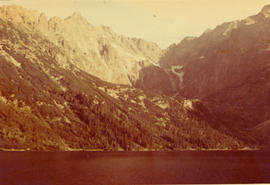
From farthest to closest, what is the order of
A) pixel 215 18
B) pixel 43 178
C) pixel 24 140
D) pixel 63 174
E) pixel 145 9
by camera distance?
pixel 24 140 < pixel 63 174 < pixel 43 178 < pixel 215 18 < pixel 145 9

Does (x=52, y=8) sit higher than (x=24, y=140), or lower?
higher

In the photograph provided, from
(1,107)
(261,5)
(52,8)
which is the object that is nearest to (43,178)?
(52,8)

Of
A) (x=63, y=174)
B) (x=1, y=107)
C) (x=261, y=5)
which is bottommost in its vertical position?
(x=63, y=174)

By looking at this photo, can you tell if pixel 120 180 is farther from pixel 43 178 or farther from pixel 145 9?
pixel 145 9

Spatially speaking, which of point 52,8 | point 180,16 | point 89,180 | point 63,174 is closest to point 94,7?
point 52,8

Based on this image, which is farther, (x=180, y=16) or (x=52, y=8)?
(x=52, y=8)

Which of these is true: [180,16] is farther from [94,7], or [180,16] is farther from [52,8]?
[52,8]

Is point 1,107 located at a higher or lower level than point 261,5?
lower

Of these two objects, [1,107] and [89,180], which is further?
[1,107]

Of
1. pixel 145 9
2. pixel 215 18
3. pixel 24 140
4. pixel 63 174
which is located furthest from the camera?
pixel 24 140
